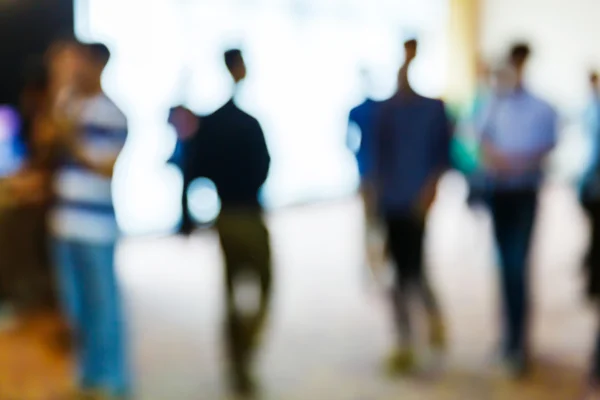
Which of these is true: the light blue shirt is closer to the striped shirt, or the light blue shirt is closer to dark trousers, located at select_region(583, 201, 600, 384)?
dark trousers, located at select_region(583, 201, 600, 384)

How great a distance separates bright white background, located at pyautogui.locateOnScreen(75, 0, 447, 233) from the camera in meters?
7.13

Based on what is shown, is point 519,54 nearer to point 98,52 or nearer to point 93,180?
point 98,52

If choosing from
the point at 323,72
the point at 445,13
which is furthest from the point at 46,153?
the point at 445,13

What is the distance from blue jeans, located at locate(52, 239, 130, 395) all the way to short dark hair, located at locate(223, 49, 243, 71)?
0.96m

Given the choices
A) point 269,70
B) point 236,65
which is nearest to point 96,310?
point 236,65

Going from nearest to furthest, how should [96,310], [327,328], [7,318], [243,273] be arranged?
[96,310] < [243,273] < [327,328] < [7,318]

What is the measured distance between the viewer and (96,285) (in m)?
3.03

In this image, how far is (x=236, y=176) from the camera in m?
3.13

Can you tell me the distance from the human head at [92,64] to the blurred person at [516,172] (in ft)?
6.21

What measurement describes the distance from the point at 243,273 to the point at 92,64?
44.0 inches

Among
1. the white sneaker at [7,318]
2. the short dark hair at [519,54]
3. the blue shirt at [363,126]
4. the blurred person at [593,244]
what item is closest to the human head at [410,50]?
the short dark hair at [519,54]

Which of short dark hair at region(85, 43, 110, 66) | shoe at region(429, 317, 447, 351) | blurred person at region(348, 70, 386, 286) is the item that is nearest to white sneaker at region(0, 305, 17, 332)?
short dark hair at region(85, 43, 110, 66)

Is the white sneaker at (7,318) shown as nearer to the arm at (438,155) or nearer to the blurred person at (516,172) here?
the arm at (438,155)

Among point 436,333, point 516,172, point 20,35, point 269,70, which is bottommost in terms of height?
point 436,333
